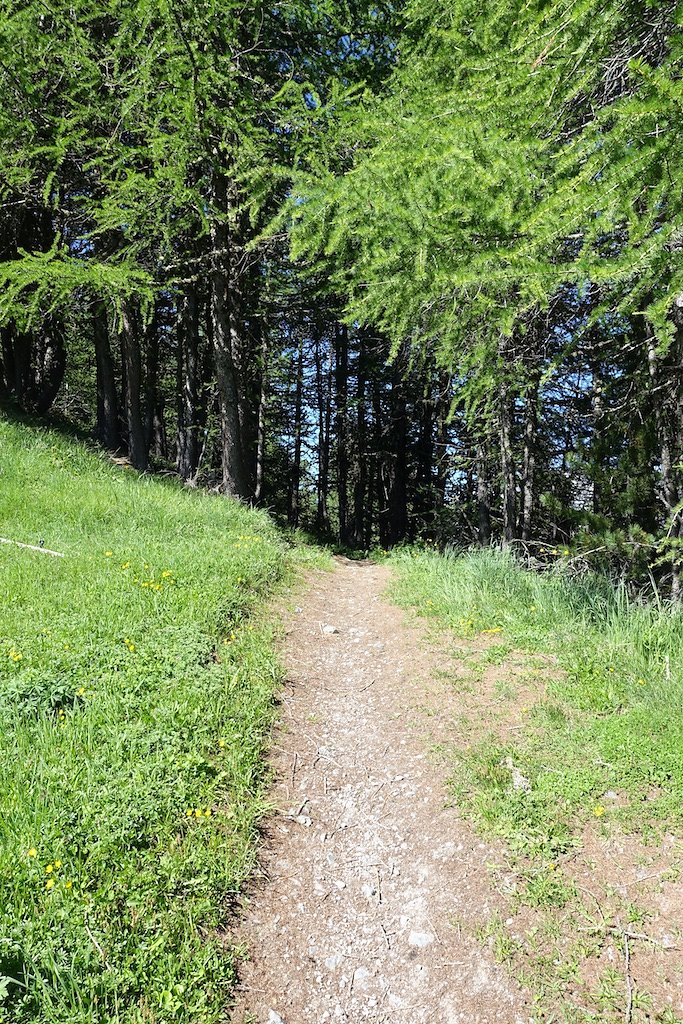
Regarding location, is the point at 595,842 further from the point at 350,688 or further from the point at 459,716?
the point at 350,688

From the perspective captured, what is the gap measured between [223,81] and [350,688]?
7990 millimetres

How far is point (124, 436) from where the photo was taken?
67.1 feet

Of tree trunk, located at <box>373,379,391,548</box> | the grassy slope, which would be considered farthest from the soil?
tree trunk, located at <box>373,379,391,548</box>

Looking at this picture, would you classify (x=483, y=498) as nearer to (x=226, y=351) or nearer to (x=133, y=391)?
(x=226, y=351)

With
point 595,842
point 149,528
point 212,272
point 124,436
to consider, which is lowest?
point 595,842

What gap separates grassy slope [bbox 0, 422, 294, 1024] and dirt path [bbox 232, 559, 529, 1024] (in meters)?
0.25

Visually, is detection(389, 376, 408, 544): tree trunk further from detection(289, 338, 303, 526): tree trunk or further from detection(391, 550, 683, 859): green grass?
detection(391, 550, 683, 859): green grass

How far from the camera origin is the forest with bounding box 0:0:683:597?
3783 mm

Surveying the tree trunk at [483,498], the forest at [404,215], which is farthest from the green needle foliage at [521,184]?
the tree trunk at [483,498]

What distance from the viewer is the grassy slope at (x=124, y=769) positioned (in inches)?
95.8

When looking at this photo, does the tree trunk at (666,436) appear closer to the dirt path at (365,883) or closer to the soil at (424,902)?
the soil at (424,902)

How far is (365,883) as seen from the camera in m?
3.33

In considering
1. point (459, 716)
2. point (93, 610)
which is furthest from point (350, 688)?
point (93, 610)

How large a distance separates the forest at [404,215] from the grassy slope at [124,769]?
10.5 ft
